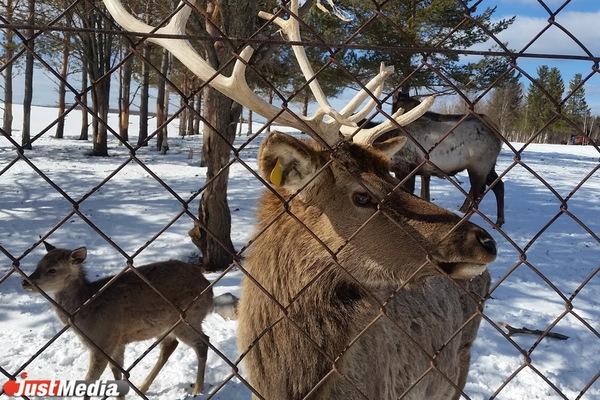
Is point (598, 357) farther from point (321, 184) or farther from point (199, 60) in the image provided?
point (199, 60)

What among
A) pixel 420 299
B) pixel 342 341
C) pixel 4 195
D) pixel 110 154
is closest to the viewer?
pixel 342 341

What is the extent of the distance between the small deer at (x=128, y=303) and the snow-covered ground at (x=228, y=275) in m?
0.29

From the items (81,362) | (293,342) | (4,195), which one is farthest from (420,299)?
(4,195)

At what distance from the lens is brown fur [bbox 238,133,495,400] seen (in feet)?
7.48

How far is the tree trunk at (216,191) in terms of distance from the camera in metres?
6.17

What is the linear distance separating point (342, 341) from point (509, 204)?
9403 mm

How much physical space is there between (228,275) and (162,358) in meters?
2.06

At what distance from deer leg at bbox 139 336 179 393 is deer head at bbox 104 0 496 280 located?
95.7 inches

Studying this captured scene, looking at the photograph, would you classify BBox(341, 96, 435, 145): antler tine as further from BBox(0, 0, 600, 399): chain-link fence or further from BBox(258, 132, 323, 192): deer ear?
BBox(258, 132, 323, 192): deer ear

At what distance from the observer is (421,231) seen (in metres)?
2.29

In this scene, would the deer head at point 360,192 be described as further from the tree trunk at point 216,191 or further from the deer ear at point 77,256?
the tree trunk at point 216,191

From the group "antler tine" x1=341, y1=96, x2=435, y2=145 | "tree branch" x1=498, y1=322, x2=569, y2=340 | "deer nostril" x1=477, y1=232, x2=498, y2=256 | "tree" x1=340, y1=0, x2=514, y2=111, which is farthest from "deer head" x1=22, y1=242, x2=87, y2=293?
"tree" x1=340, y1=0, x2=514, y2=111

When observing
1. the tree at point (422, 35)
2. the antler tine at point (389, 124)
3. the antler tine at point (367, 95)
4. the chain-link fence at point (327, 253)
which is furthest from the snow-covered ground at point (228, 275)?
the tree at point (422, 35)

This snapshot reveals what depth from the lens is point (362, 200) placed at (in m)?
2.44
